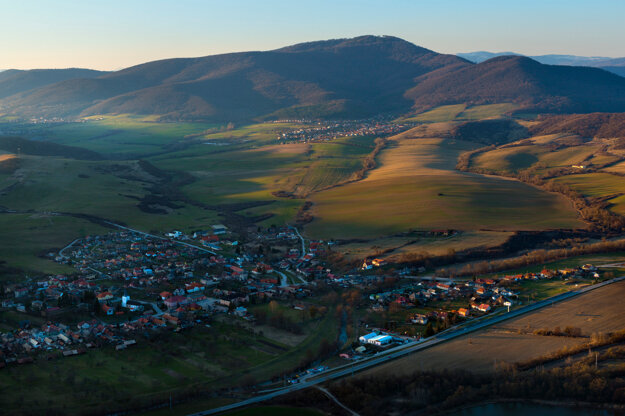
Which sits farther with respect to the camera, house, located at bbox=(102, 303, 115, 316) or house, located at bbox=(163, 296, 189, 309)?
house, located at bbox=(163, 296, 189, 309)

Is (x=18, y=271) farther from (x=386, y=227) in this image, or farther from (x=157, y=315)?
(x=386, y=227)

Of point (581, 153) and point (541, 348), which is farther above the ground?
point (581, 153)

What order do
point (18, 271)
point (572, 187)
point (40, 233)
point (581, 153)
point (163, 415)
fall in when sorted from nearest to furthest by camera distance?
1. point (163, 415)
2. point (18, 271)
3. point (40, 233)
4. point (572, 187)
5. point (581, 153)

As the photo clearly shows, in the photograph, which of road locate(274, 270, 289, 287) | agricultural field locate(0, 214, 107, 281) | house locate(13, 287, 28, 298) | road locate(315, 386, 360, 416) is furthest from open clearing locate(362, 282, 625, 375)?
agricultural field locate(0, 214, 107, 281)

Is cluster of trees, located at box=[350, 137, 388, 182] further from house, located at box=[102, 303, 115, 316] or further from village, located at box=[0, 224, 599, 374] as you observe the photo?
house, located at box=[102, 303, 115, 316]

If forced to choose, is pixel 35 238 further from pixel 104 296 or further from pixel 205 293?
pixel 205 293

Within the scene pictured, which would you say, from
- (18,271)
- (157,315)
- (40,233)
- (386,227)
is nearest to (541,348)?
(157,315)
